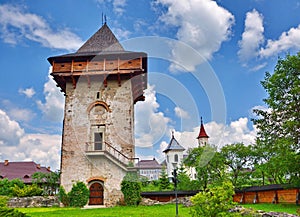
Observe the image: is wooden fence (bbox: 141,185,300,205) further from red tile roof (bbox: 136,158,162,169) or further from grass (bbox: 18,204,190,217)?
red tile roof (bbox: 136,158,162,169)

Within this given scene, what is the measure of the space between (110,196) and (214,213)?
39.1ft

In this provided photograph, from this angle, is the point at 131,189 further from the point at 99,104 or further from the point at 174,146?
the point at 174,146

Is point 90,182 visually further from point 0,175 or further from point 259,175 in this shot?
point 0,175

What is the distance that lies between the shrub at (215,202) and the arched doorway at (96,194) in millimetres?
11803

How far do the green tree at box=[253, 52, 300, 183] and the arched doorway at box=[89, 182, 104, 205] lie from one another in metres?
9.86

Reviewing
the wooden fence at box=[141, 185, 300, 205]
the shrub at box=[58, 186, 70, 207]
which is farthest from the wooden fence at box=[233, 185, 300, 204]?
the shrub at box=[58, 186, 70, 207]

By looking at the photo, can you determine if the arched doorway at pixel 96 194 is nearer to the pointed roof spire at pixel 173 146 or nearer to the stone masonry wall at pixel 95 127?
the stone masonry wall at pixel 95 127

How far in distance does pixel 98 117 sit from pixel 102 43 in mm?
5902

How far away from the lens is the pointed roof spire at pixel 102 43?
21.4 meters

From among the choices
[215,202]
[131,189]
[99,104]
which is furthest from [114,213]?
[99,104]

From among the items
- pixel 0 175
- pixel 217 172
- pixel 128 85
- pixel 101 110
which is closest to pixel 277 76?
pixel 128 85

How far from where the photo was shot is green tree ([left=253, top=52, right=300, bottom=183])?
14.5m

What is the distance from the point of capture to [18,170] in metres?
40.3

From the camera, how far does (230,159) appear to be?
88.2 ft
